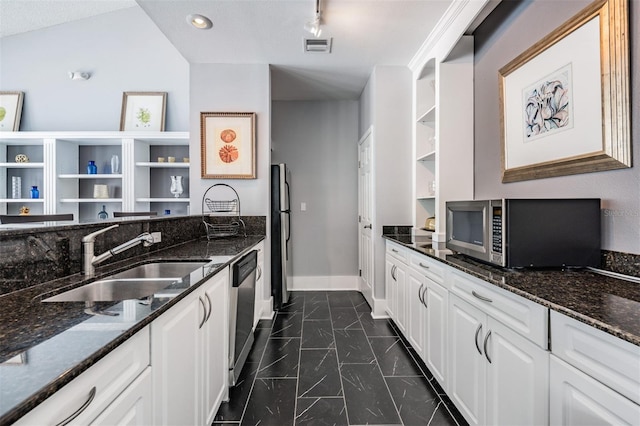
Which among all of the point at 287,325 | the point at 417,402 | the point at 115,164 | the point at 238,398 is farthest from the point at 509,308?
the point at 115,164

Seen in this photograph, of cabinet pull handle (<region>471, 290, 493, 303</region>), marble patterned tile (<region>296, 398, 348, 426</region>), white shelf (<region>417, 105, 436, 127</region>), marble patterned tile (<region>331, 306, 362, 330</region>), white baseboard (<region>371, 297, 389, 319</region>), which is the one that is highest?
white shelf (<region>417, 105, 436, 127</region>)

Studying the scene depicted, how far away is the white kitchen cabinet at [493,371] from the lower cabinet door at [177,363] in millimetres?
1281

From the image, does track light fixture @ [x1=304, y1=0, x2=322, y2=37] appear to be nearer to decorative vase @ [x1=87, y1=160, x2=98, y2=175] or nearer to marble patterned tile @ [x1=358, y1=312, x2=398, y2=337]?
marble patterned tile @ [x1=358, y1=312, x2=398, y2=337]

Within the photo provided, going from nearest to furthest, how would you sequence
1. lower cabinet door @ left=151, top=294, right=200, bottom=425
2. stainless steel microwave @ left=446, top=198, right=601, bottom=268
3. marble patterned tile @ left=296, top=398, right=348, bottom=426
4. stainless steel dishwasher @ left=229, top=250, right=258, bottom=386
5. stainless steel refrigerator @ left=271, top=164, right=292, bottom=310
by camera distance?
lower cabinet door @ left=151, top=294, right=200, bottom=425 < stainless steel microwave @ left=446, top=198, right=601, bottom=268 < marble patterned tile @ left=296, top=398, right=348, bottom=426 < stainless steel dishwasher @ left=229, top=250, right=258, bottom=386 < stainless steel refrigerator @ left=271, top=164, right=292, bottom=310

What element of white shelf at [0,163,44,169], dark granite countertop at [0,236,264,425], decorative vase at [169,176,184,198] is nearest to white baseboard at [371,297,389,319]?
dark granite countertop at [0,236,264,425]

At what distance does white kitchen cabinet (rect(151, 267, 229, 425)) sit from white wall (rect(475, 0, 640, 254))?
188 cm

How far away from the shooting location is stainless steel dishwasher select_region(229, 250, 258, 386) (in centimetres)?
185

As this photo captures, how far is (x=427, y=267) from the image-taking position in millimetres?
2029

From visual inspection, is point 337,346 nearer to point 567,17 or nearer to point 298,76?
point 567,17

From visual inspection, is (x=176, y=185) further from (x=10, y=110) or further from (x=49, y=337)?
(x=49, y=337)

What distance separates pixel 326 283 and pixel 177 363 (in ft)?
10.6

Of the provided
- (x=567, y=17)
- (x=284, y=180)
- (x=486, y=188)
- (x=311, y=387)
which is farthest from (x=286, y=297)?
(x=567, y=17)

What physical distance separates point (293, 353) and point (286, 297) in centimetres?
113

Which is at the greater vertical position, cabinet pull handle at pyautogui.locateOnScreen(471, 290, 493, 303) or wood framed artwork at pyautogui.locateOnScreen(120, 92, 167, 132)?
wood framed artwork at pyautogui.locateOnScreen(120, 92, 167, 132)
